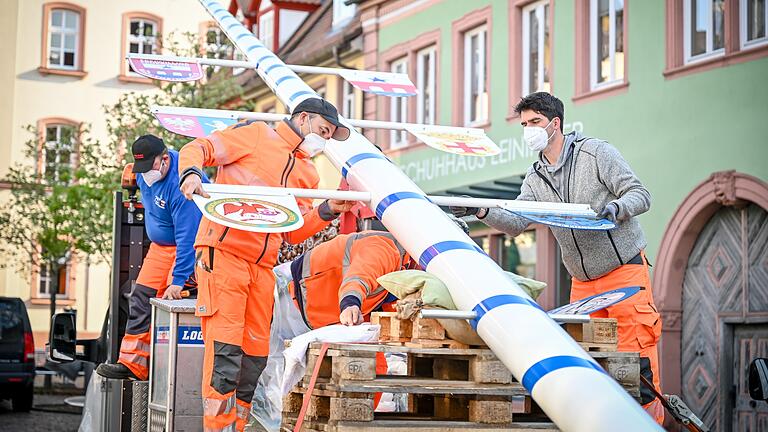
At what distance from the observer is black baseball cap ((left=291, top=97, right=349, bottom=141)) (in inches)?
312

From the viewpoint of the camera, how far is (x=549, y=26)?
21375 millimetres

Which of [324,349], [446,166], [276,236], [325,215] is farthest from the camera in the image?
[446,166]

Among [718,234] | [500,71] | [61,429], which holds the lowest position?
[61,429]

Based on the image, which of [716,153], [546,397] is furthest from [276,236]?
[716,153]

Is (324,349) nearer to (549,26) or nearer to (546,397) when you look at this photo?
(546,397)

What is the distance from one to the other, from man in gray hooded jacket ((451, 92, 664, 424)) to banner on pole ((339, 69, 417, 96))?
360 centimetres

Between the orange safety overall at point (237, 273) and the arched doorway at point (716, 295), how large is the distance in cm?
977

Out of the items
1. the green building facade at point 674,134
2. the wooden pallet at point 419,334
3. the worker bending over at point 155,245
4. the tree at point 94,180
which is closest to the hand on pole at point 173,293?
the worker bending over at point 155,245

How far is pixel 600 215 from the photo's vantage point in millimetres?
7316

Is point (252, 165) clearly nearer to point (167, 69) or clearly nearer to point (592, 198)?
point (592, 198)

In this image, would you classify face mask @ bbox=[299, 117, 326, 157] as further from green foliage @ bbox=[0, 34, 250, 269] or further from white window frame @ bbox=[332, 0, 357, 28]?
white window frame @ bbox=[332, 0, 357, 28]

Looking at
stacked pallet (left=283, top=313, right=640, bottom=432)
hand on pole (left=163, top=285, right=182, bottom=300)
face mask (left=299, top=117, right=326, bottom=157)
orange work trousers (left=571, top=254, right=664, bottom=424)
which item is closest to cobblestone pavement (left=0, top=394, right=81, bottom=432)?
hand on pole (left=163, top=285, right=182, bottom=300)

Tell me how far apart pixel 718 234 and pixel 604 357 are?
11.8m

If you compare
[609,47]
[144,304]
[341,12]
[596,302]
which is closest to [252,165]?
[144,304]
